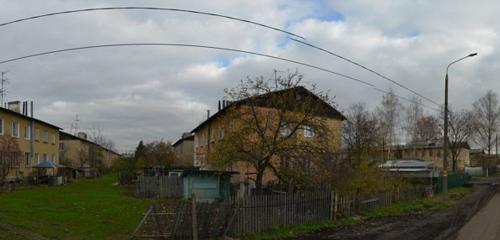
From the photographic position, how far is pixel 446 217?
23766 millimetres

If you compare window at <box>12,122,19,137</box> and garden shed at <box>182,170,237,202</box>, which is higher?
window at <box>12,122,19,137</box>

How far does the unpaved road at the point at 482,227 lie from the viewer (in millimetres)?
16703

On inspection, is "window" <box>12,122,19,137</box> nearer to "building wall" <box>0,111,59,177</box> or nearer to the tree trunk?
"building wall" <box>0,111,59,177</box>

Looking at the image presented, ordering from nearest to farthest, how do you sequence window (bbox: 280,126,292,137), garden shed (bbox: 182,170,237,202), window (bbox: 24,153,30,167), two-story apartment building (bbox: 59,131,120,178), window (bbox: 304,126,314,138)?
window (bbox: 280,126,292,137), window (bbox: 304,126,314,138), garden shed (bbox: 182,170,237,202), window (bbox: 24,153,30,167), two-story apartment building (bbox: 59,131,120,178)

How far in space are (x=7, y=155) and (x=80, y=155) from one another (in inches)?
1640

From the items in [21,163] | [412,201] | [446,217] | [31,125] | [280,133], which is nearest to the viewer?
[280,133]

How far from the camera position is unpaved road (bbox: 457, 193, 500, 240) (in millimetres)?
16703

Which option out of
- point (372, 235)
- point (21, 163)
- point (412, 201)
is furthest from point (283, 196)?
point (21, 163)

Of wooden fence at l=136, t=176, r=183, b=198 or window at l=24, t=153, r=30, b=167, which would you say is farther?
window at l=24, t=153, r=30, b=167

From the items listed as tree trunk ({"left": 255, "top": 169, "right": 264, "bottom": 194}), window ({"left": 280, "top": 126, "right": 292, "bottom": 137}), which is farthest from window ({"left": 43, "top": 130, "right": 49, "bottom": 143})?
window ({"left": 280, "top": 126, "right": 292, "bottom": 137})

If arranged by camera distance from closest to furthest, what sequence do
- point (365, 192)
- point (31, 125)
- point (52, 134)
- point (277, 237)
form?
point (277, 237) → point (365, 192) → point (31, 125) → point (52, 134)

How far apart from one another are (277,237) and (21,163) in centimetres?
3640

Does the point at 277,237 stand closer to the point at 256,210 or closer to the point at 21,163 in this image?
the point at 256,210

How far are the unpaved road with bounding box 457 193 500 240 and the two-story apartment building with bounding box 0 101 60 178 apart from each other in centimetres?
3255
